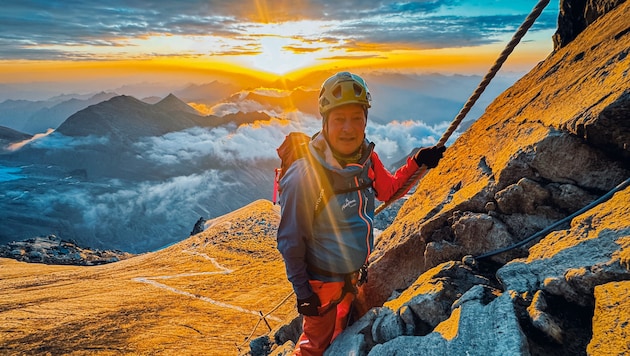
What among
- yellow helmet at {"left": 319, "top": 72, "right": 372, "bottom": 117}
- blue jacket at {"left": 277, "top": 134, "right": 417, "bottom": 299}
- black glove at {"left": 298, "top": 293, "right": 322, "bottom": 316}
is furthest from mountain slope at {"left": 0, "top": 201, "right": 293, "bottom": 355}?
yellow helmet at {"left": 319, "top": 72, "right": 372, "bottom": 117}

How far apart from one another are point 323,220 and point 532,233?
3.32 meters

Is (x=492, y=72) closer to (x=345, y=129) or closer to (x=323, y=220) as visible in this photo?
(x=345, y=129)

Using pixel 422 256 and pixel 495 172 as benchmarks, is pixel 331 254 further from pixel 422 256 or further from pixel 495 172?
pixel 495 172

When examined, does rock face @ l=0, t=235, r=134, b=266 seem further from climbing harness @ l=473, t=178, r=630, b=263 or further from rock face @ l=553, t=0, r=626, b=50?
rock face @ l=553, t=0, r=626, b=50

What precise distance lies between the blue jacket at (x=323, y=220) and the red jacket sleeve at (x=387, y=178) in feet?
1.44

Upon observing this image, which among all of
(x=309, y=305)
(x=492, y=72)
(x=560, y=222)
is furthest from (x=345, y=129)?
(x=560, y=222)

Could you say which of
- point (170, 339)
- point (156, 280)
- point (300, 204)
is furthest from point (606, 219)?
point (156, 280)

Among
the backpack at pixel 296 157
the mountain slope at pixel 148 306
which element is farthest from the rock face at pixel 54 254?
the backpack at pixel 296 157

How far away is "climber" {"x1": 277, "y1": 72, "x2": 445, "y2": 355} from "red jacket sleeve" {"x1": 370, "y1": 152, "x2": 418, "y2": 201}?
395 mm

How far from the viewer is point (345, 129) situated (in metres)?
6.23

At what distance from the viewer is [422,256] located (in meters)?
7.95

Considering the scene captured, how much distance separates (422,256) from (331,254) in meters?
2.39

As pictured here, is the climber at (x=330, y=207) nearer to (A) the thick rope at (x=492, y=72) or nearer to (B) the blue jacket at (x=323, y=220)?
(B) the blue jacket at (x=323, y=220)

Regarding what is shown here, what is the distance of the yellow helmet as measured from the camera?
6125 millimetres
